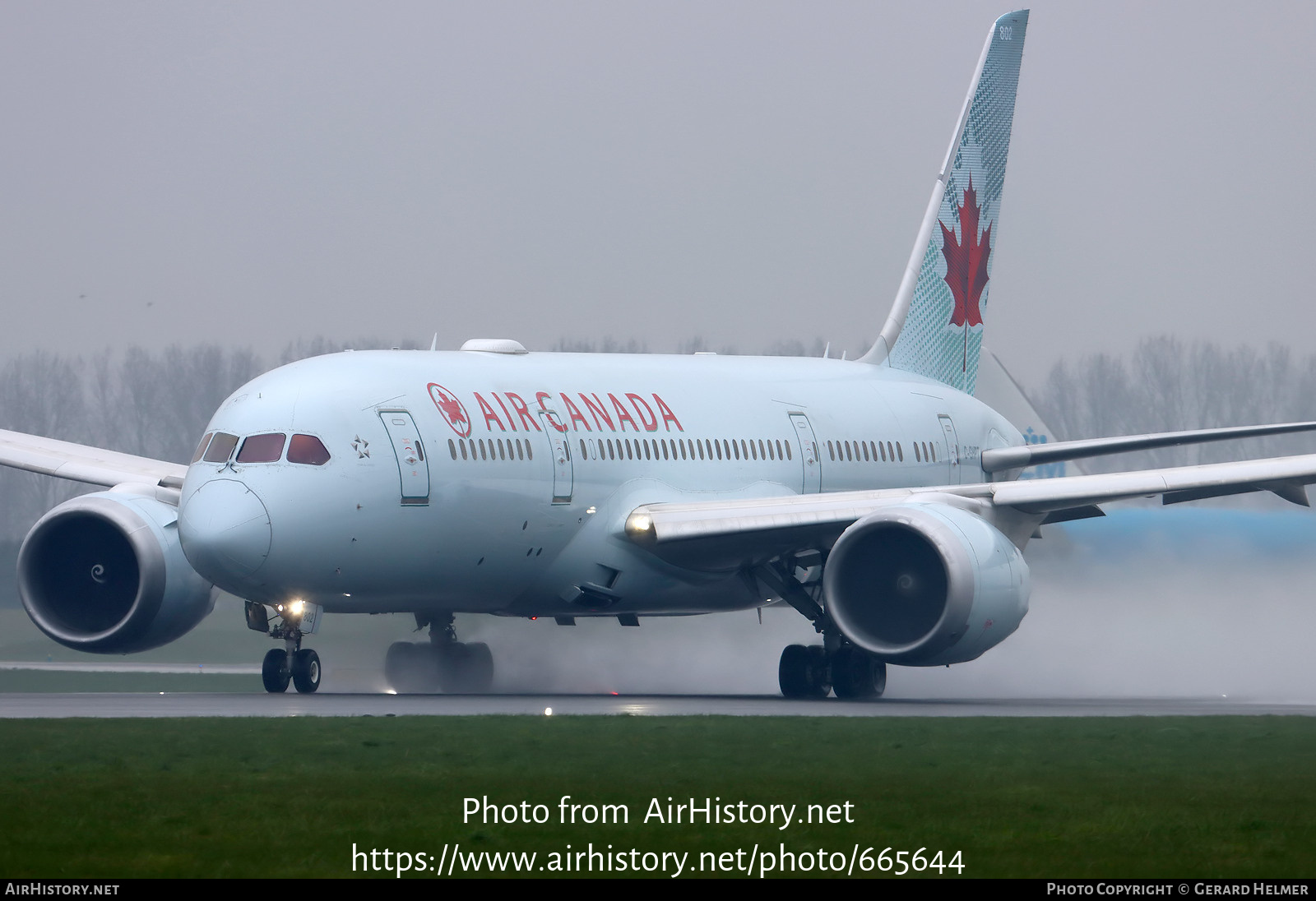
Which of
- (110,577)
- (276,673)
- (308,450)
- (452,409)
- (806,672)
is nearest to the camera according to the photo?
(308,450)

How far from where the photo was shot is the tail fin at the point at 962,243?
118 feet

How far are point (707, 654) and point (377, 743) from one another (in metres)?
15.9

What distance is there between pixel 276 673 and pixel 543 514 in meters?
3.55

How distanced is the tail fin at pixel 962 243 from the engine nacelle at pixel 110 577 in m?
13.0

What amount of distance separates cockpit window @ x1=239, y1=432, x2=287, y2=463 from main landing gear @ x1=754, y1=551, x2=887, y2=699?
24.1ft

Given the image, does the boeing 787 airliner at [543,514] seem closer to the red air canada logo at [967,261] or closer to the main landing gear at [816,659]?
the main landing gear at [816,659]

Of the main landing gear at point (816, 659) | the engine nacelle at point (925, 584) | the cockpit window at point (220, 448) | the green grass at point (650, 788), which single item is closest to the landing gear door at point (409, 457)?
the cockpit window at point (220, 448)

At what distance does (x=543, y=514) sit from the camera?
25844mm

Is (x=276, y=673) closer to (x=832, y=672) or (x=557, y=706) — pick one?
(x=557, y=706)

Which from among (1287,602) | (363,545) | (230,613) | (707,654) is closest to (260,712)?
(363,545)

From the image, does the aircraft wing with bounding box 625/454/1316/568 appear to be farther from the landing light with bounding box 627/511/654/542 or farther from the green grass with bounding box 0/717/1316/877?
the green grass with bounding box 0/717/1316/877

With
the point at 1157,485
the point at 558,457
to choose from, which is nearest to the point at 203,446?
the point at 558,457

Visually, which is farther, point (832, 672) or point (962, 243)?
point (962, 243)

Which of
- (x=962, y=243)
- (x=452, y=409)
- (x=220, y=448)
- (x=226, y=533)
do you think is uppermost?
(x=962, y=243)
